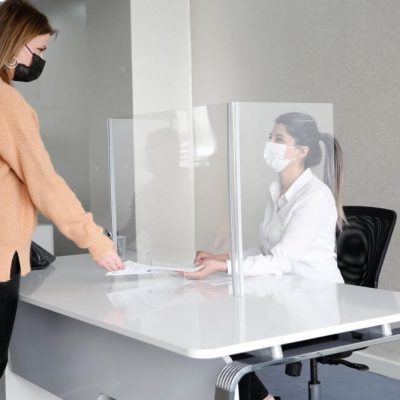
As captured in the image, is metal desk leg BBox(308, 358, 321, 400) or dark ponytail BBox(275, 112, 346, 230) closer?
dark ponytail BBox(275, 112, 346, 230)

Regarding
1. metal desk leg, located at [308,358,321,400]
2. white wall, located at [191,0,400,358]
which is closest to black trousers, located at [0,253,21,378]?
metal desk leg, located at [308,358,321,400]

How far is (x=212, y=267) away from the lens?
7.10 ft

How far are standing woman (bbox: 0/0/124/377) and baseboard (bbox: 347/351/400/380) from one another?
2.36 m

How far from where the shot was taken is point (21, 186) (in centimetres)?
199

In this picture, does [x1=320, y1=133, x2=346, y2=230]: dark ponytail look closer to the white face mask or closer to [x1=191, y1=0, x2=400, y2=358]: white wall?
the white face mask

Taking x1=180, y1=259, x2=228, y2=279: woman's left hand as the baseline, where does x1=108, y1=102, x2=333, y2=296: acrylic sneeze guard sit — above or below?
above

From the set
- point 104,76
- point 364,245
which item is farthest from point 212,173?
point 104,76

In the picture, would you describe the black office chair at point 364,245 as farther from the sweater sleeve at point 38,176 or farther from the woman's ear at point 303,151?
the sweater sleeve at point 38,176

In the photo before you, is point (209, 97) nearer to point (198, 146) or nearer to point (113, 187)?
point (113, 187)

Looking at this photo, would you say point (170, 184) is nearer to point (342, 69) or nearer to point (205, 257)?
point (205, 257)

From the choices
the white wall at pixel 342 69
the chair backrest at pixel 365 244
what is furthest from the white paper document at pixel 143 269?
→ the white wall at pixel 342 69

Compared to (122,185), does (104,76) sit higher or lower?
higher

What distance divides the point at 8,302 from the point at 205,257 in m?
0.59

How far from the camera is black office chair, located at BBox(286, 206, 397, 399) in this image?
266cm
